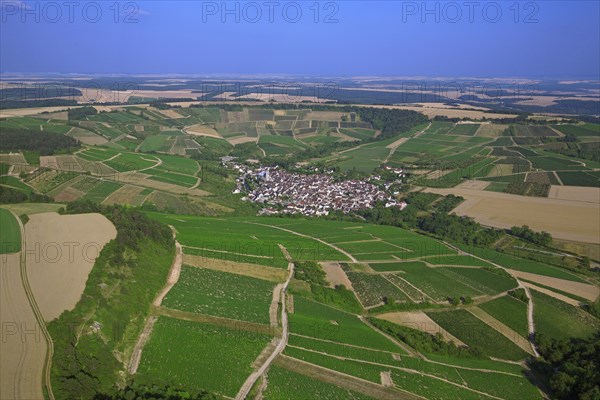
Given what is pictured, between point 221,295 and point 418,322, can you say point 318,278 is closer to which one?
point 418,322

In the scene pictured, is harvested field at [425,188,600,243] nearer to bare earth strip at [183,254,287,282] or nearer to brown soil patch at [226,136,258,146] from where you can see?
bare earth strip at [183,254,287,282]

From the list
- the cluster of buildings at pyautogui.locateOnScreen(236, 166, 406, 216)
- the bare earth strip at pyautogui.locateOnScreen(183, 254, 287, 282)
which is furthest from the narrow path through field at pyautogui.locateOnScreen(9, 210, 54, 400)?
the cluster of buildings at pyautogui.locateOnScreen(236, 166, 406, 216)

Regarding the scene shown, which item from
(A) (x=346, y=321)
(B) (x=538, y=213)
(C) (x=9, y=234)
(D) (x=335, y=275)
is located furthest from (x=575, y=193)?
(C) (x=9, y=234)

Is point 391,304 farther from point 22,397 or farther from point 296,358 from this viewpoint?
point 22,397

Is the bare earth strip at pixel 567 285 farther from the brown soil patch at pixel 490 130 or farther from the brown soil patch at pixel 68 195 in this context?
the brown soil patch at pixel 490 130

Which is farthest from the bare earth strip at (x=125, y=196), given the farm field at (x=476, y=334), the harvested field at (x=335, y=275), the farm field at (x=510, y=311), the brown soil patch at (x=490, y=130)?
the brown soil patch at (x=490, y=130)

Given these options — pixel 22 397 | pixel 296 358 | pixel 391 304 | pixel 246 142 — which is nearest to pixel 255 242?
pixel 391 304
